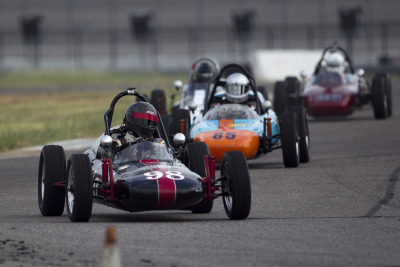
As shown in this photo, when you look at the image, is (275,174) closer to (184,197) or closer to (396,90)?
(184,197)

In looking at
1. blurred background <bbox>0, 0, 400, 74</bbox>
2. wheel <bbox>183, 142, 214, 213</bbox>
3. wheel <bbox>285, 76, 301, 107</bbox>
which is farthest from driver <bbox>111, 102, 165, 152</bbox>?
blurred background <bbox>0, 0, 400, 74</bbox>

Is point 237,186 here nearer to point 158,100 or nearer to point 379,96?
point 158,100

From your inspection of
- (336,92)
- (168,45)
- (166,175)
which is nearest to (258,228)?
(166,175)

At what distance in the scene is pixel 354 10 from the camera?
55094mm

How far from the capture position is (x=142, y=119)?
12.8m

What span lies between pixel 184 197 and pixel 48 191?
192 centimetres

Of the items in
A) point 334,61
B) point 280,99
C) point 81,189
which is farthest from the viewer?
point 334,61

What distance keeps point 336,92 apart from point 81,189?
16638 mm

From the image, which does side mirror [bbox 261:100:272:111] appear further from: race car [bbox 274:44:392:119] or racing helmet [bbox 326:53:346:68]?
racing helmet [bbox 326:53:346:68]

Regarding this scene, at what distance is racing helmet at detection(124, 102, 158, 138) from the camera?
1280cm

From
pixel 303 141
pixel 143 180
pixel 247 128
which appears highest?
pixel 247 128

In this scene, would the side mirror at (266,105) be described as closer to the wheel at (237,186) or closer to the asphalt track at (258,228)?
the asphalt track at (258,228)

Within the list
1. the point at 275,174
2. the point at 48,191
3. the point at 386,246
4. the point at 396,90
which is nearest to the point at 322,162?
the point at 275,174

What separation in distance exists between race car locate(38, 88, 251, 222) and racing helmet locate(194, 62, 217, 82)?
43.1 feet
